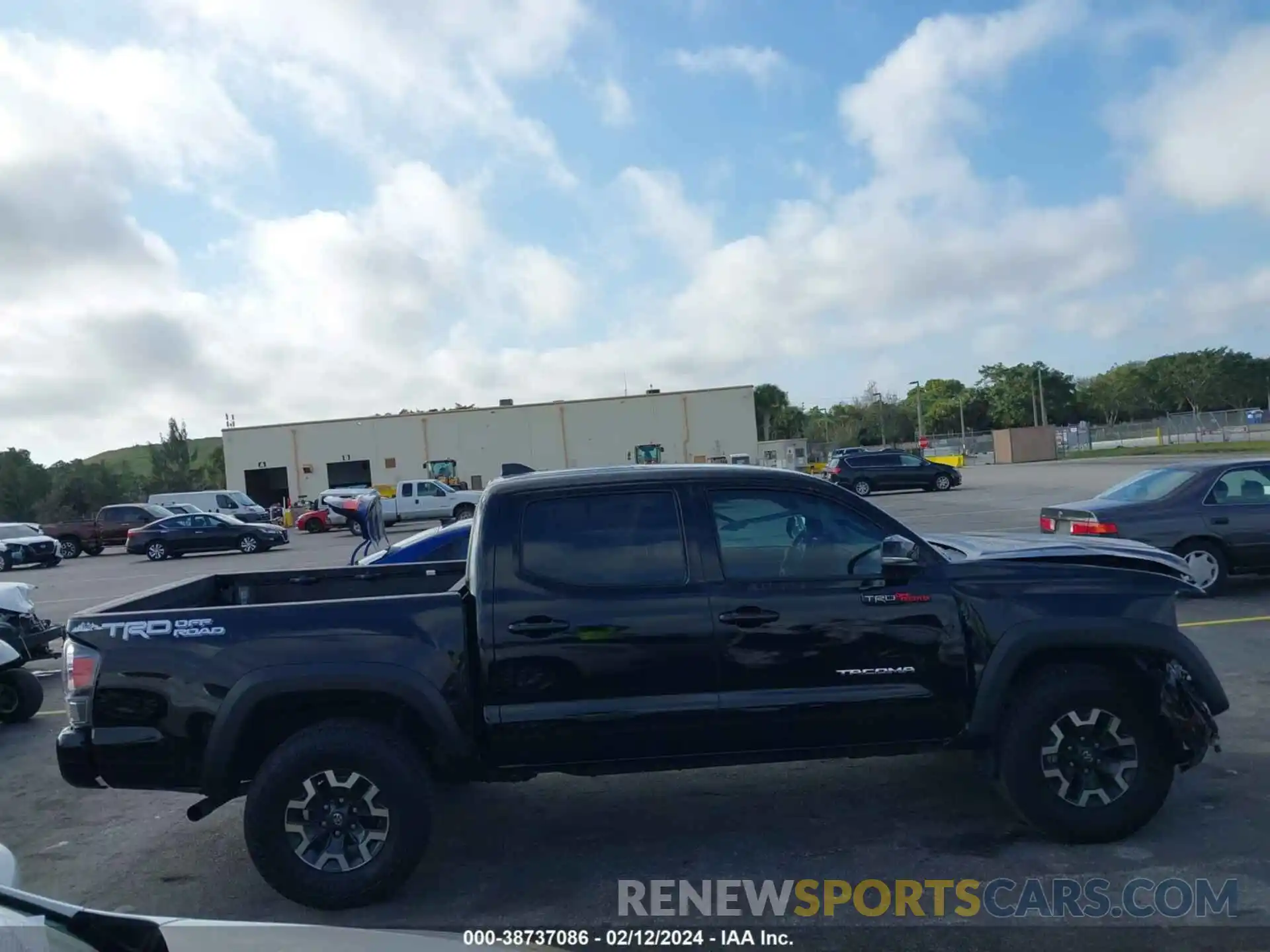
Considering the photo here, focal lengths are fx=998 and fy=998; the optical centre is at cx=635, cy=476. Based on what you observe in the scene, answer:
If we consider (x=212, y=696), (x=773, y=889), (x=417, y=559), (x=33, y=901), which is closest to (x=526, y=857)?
(x=773, y=889)

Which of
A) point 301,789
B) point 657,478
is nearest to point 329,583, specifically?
point 301,789

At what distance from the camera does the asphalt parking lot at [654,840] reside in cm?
460

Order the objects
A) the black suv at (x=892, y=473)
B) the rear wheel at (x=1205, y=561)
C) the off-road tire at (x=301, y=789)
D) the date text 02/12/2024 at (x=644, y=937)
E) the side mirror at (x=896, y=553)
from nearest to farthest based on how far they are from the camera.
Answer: the date text 02/12/2024 at (x=644, y=937), the off-road tire at (x=301, y=789), the side mirror at (x=896, y=553), the rear wheel at (x=1205, y=561), the black suv at (x=892, y=473)

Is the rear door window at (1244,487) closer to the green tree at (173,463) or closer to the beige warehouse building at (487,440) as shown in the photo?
the beige warehouse building at (487,440)

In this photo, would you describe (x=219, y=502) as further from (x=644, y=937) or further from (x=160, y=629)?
(x=644, y=937)

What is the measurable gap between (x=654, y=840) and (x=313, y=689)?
193 cm

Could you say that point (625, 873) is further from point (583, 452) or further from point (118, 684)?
point (583, 452)

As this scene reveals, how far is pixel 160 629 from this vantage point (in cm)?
460

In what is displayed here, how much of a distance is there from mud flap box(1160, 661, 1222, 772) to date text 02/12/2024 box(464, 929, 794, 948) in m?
2.23

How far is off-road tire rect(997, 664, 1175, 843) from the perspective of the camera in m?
4.81

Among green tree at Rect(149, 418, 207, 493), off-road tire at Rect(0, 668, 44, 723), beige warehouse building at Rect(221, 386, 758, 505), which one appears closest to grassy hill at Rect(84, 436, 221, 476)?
green tree at Rect(149, 418, 207, 493)

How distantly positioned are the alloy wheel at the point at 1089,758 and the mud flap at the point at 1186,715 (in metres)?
0.23

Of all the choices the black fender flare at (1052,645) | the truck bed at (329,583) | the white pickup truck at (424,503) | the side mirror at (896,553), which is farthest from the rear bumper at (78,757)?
the white pickup truck at (424,503)

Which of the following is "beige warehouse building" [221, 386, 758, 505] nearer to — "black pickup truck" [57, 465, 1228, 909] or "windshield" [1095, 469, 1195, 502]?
"windshield" [1095, 469, 1195, 502]
